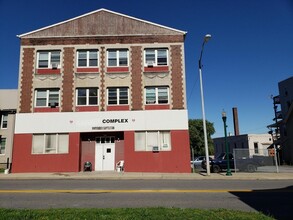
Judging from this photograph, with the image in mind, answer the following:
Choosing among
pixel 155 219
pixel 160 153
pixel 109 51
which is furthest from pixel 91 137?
pixel 155 219

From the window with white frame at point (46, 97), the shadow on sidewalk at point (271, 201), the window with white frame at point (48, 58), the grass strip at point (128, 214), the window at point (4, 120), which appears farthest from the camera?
the window at point (4, 120)

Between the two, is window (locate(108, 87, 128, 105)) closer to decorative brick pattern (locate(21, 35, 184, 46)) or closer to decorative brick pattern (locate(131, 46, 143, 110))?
decorative brick pattern (locate(131, 46, 143, 110))

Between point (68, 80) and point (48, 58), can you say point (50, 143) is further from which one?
point (48, 58)

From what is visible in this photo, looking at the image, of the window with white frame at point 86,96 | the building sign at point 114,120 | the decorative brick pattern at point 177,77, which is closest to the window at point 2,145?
the window with white frame at point 86,96

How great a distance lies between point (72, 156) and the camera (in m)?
Result: 21.7

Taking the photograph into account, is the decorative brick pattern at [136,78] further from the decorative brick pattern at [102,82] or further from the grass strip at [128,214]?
the grass strip at [128,214]

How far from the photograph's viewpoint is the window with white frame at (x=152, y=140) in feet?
72.0

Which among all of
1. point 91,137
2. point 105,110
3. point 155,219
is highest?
point 105,110

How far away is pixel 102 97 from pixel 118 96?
52.5 inches

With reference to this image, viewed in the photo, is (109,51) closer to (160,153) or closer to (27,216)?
(160,153)

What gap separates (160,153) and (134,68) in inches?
294

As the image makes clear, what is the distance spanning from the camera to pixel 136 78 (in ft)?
75.2

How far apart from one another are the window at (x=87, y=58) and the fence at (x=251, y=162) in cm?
1403

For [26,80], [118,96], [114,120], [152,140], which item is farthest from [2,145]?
[152,140]
